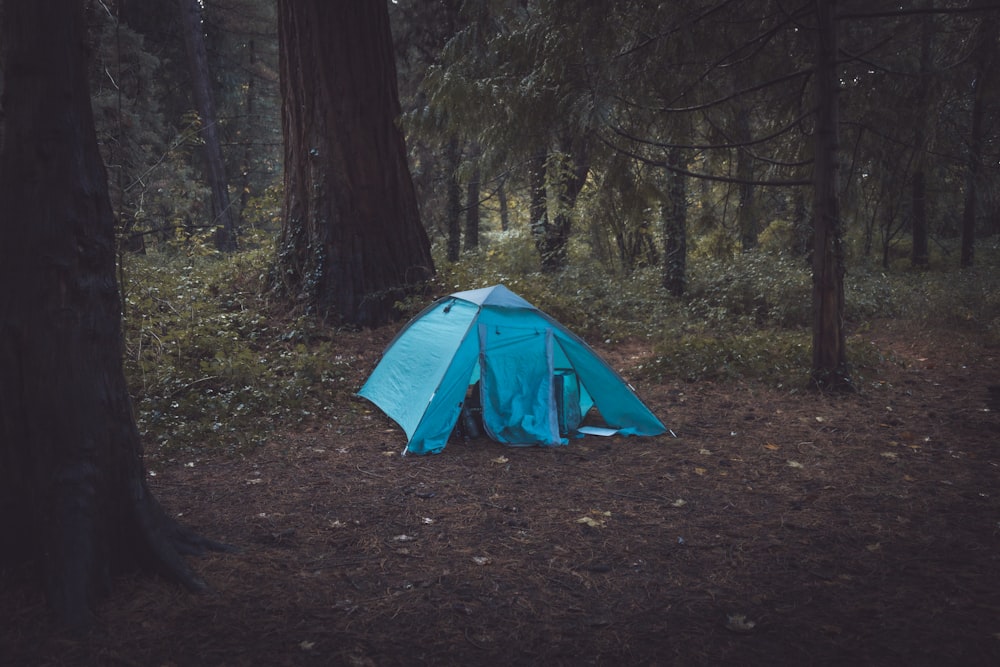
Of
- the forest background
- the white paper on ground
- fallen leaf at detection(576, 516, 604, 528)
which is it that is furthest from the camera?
the forest background

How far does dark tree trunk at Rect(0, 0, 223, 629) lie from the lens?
9.85 ft

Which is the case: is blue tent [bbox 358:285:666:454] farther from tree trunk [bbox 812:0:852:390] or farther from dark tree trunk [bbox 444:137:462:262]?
dark tree trunk [bbox 444:137:462:262]

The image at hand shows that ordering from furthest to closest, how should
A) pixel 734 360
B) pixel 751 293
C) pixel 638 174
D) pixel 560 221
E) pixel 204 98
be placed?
pixel 204 98 → pixel 560 221 → pixel 751 293 → pixel 734 360 → pixel 638 174

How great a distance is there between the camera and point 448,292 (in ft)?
33.5

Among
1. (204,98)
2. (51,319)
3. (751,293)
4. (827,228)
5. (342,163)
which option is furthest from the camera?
(204,98)

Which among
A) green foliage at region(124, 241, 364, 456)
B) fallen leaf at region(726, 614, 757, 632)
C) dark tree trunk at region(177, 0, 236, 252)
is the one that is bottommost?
fallen leaf at region(726, 614, 757, 632)

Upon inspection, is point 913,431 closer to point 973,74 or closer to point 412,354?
point 973,74

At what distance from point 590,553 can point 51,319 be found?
3042mm

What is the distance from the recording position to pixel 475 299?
653 cm

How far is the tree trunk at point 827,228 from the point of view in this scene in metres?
6.66

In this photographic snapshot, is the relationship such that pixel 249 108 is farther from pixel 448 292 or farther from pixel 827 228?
pixel 827 228

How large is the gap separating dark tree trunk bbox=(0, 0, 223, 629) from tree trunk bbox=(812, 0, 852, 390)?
6.36 meters

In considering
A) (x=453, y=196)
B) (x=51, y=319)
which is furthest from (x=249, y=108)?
(x=51, y=319)

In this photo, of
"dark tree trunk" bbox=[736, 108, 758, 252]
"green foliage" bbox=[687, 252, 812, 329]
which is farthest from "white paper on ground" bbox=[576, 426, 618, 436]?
"green foliage" bbox=[687, 252, 812, 329]
